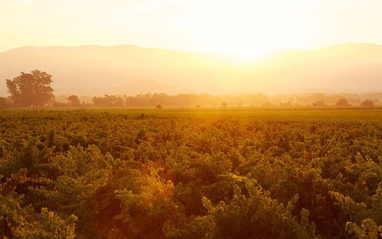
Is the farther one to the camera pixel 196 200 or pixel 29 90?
pixel 29 90

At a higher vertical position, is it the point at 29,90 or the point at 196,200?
the point at 29,90

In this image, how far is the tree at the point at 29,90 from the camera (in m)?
111

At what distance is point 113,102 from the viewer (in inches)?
5108

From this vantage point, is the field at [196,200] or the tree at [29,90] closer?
the field at [196,200]

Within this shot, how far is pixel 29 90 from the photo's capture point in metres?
112

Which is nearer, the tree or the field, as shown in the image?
the field

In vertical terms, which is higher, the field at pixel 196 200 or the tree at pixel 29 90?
the tree at pixel 29 90

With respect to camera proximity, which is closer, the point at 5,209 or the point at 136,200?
the point at 5,209

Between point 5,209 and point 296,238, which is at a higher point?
point 5,209

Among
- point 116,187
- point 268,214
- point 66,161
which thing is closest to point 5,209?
point 116,187

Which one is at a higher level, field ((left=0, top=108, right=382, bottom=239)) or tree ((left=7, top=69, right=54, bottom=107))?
tree ((left=7, top=69, right=54, bottom=107))

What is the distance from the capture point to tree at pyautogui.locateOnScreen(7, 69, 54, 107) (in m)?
111

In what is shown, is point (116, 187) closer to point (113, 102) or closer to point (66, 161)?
point (66, 161)

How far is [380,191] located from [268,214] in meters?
2.37
